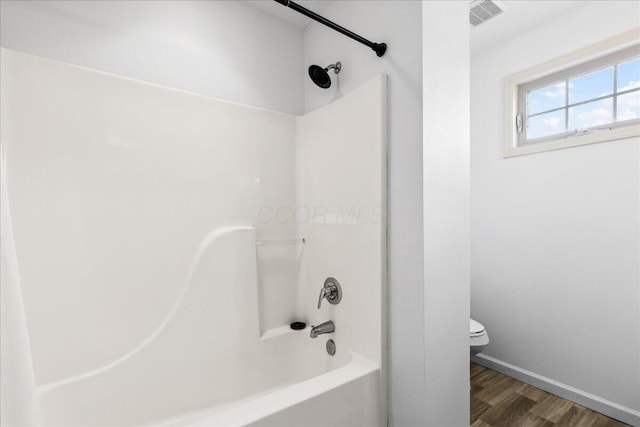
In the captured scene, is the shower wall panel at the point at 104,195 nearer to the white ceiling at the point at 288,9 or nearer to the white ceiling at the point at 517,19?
the white ceiling at the point at 288,9

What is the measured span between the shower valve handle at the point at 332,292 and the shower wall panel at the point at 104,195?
0.45 meters

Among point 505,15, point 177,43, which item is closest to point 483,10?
→ point 505,15

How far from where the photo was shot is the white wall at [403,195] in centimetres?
112

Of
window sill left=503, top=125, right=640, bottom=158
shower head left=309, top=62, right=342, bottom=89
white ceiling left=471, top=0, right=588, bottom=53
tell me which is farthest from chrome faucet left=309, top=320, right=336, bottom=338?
white ceiling left=471, top=0, right=588, bottom=53

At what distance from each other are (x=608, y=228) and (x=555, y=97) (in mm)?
971

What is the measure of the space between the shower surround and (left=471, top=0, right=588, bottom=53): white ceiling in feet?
4.65

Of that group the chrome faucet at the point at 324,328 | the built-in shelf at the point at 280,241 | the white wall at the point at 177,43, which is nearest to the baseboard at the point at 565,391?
the chrome faucet at the point at 324,328

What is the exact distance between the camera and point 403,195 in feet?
3.86

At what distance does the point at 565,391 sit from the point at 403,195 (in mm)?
1942

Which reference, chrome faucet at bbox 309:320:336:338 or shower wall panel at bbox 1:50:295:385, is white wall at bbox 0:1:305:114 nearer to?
shower wall panel at bbox 1:50:295:385

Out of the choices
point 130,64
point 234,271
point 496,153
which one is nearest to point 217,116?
point 130,64

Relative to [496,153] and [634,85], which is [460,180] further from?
[634,85]

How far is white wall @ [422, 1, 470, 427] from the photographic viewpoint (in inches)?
44.3

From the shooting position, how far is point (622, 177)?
5.74 ft
